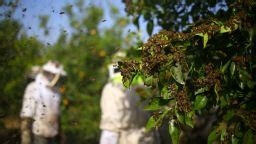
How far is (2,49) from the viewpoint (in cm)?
441

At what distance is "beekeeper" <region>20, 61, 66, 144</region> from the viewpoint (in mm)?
5496

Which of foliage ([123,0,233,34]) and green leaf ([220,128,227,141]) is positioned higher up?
foliage ([123,0,233,34])

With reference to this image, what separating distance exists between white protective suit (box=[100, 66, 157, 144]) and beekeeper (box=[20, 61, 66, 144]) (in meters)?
1.08

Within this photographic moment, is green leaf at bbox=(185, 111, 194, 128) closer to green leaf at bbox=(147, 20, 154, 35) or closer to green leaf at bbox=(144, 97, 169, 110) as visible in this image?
green leaf at bbox=(144, 97, 169, 110)

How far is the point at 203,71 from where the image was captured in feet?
6.58

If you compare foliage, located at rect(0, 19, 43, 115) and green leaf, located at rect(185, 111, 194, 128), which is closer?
green leaf, located at rect(185, 111, 194, 128)

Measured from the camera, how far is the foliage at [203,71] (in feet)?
6.27

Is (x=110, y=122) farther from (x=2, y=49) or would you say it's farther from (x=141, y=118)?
(x=2, y=49)

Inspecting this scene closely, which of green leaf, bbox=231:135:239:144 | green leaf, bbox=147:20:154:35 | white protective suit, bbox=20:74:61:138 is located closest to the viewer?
green leaf, bbox=231:135:239:144

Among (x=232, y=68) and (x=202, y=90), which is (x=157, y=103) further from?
(x=232, y=68)

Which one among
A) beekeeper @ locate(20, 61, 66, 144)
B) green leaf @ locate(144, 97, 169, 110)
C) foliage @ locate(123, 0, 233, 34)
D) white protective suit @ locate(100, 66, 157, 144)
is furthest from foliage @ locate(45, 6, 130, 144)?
green leaf @ locate(144, 97, 169, 110)

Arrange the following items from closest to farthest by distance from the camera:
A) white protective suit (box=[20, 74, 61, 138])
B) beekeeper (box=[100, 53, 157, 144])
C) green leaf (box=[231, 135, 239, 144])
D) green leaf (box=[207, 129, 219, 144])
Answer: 1. green leaf (box=[231, 135, 239, 144])
2. green leaf (box=[207, 129, 219, 144])
3. beekeeper (box=[100, 53, 157, 144])
4. white protective suit (box=[20, 74, 61, 138])

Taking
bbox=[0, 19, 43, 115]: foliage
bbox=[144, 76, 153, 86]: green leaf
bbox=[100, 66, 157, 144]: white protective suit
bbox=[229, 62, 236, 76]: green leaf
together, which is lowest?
bbox=[100, 66, 157, 144]: white protective suit

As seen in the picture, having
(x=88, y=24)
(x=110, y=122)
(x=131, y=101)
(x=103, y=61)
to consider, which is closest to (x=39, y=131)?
(x=110, y=122)
